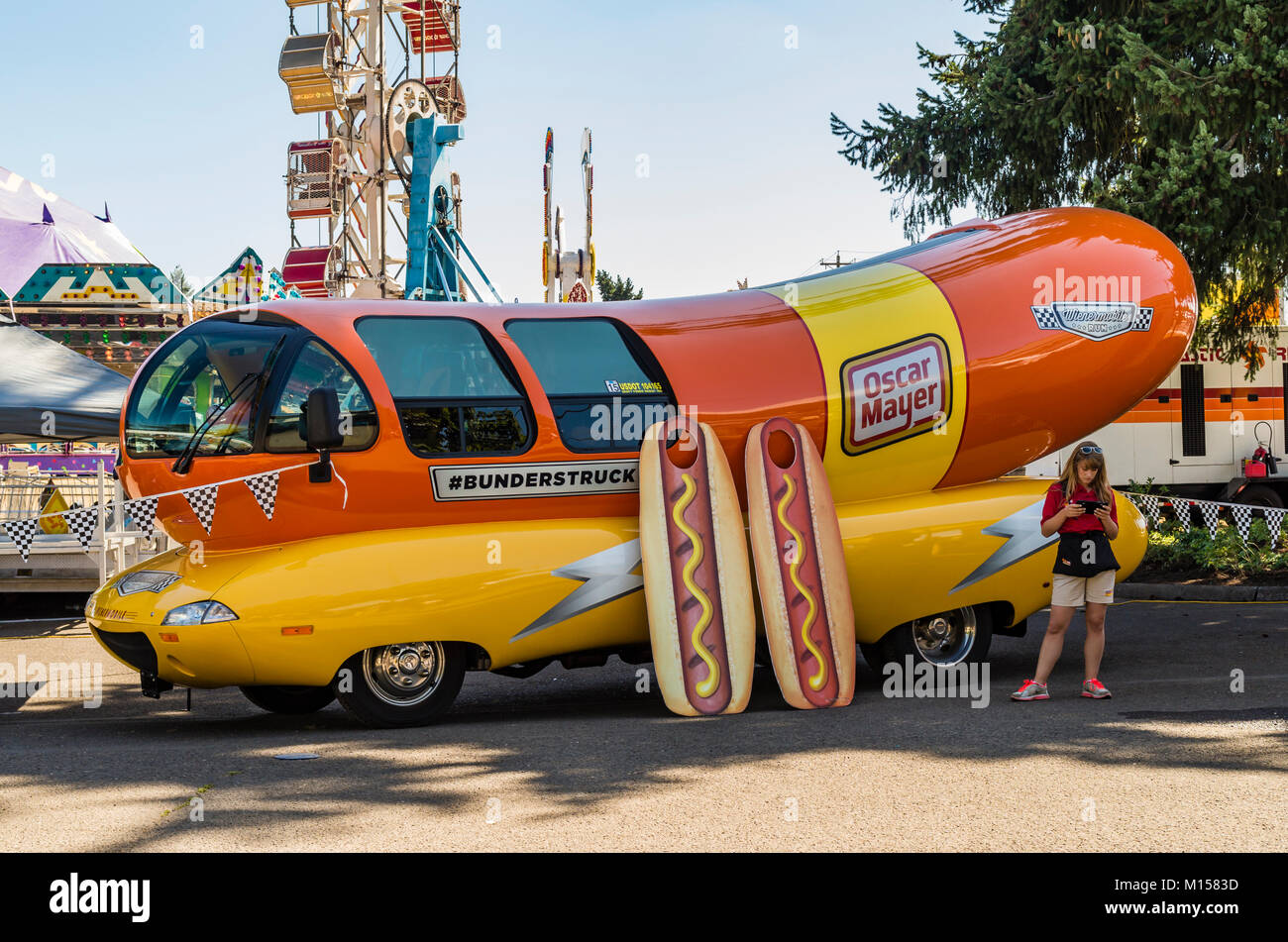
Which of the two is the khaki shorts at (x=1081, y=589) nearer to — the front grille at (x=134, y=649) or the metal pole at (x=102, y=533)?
the front grille at (x=134, y=649)

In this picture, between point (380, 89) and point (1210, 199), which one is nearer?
point (1210, 199)

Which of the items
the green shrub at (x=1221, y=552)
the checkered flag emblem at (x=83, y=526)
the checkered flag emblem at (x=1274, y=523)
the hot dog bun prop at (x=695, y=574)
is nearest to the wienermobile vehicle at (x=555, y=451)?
the hot dog bun prop at (x=695, y=574)

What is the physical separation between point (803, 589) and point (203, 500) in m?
3.89

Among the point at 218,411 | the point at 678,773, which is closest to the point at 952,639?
the point at 678,773

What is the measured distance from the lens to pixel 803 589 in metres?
8.39

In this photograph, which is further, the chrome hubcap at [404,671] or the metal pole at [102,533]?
the metal pole at [102,533]

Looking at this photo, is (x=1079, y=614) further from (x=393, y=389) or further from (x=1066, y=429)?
(x=393, y=389)

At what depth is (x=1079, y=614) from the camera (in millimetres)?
13922

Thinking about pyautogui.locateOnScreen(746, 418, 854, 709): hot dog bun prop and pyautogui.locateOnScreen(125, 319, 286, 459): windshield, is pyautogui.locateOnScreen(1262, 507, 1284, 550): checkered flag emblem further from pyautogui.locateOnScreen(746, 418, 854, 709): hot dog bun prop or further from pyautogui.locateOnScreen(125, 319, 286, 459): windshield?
pyautogui.locateOnScreen(125, 319, 286, 459): windshield

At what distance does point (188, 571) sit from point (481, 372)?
220 centimetres

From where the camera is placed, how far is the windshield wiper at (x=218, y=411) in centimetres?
774

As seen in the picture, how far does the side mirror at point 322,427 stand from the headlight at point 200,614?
935 millimetres

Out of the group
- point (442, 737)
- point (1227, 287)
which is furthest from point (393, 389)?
point (1227, 287)

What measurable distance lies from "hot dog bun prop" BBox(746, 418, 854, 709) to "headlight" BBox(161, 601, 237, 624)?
341 centimetres
